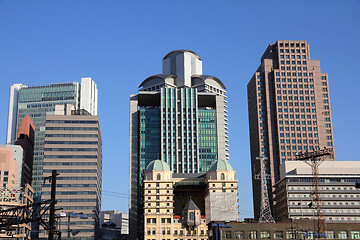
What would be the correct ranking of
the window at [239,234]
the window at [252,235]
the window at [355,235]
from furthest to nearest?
the window at [355,235], the window at [252,235], the window at [239,234]

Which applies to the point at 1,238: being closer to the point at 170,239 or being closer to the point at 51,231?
the point at 170,239

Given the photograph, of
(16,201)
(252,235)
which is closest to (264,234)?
(252,235)

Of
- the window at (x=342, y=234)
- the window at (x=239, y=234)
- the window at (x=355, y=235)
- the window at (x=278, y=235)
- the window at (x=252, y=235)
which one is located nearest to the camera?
the window at (x=239, y=234)

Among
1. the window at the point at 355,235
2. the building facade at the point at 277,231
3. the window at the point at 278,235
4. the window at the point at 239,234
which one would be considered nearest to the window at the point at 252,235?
the building facade at the point at 277,231

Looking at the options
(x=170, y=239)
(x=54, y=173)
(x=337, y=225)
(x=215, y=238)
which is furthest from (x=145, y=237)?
(x=54, y=173)

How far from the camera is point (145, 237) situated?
655 feet

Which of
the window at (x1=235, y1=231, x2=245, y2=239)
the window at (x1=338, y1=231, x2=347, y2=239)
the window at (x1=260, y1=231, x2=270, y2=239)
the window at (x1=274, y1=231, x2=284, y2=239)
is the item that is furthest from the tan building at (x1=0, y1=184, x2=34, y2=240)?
the window at (x1=338, y1=231, x2=347, y2=239)

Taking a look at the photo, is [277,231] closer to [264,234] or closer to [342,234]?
[264,234]

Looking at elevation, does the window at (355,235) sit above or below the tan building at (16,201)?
below

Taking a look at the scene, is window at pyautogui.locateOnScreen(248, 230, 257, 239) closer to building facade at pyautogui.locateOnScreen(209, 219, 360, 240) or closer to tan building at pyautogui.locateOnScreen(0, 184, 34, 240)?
building facade at pyautogui.locateOnScreen(209, 219, 360, 240)

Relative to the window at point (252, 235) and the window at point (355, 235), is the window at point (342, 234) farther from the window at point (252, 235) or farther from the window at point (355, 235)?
the window at point (252, 235)

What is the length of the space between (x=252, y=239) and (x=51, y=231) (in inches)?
3982

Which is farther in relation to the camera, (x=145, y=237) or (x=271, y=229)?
(x=145, y=237)

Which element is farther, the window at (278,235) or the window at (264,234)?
the window at (278,235)
